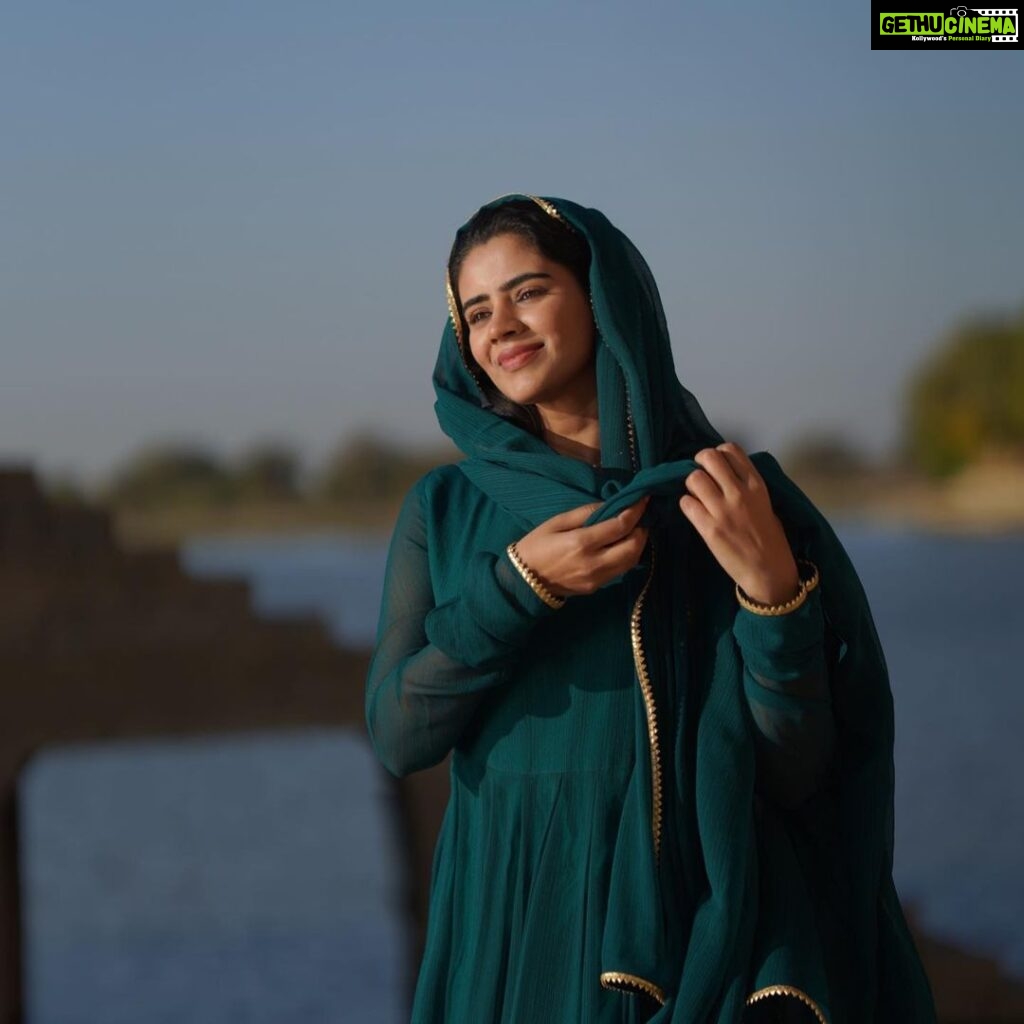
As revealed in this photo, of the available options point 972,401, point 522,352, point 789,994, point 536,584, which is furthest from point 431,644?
point 972,401

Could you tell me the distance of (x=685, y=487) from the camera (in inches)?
41.9

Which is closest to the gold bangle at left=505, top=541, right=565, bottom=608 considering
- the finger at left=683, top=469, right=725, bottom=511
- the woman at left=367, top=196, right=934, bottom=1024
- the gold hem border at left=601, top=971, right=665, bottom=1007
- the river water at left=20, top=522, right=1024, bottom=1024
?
the woman at left=367, top=196, right=934, bottom=1024

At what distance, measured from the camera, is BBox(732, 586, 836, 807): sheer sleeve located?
1.04 meters

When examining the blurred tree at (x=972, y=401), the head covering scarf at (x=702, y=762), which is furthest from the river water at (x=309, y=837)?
the head covering scarf at (x=702, y=762)

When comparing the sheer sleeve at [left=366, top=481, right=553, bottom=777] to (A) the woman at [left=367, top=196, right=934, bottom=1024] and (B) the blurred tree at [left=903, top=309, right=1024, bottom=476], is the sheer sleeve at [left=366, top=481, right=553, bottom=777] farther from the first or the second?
(B) the blurred tree at [left=903, top=309, right=1024, bottom=476]

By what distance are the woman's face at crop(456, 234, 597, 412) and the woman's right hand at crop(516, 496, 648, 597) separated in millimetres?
126

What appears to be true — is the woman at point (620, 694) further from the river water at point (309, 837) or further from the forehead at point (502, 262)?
the river water at point (309, 837)

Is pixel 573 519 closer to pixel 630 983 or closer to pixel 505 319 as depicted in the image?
pixel 505 319

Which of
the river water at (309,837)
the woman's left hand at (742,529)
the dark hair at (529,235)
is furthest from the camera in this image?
the river water at (309,837)

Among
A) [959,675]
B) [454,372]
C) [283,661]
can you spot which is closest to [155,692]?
[283,661]

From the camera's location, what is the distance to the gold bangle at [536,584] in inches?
41.2

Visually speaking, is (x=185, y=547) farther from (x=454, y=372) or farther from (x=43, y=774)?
(x=43, y=774)

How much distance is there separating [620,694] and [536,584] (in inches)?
4.1

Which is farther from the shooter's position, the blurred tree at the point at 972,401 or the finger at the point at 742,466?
the blurred tree at the point at 972,401
